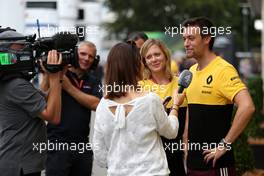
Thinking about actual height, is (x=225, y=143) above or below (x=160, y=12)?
below

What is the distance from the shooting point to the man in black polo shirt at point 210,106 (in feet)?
15.3

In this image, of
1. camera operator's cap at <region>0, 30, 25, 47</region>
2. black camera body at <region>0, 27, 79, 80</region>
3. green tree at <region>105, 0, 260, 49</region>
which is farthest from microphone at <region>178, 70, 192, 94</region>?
green tree at <region>105, 0, 260, 49</region>

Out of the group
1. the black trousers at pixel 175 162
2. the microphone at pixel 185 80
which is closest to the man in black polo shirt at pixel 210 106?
the microphone at pixel 185 80

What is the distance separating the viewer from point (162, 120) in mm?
4277

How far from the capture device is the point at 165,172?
14.3ft

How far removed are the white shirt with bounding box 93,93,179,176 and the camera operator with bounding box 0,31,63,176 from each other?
1.61 feet

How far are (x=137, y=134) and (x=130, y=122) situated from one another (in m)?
0.09

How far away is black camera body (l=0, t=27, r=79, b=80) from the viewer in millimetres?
4555

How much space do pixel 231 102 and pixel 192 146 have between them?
1.55ft

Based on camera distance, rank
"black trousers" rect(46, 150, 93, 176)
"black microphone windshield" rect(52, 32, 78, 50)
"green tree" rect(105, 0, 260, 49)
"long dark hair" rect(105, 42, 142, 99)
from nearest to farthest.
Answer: "long dark hair" rect(105, 42, 142, 99) < "black microphone windshield" rect(52, 32, 78, 50) < "black trousers" rect(46, 150, 93, 176) < "green tree" rect(105, 0, 260, 49)
